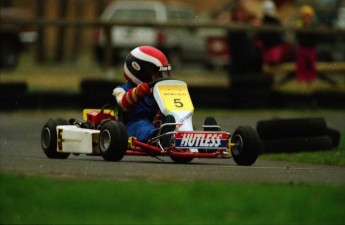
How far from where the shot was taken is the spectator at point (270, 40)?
2091 centimetres

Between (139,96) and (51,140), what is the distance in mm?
1124

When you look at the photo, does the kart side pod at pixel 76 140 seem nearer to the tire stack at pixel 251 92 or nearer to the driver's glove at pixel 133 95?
the driver's glove at pixel 133 95

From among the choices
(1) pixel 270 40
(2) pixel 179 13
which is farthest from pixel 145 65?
(2) pixel 179 13

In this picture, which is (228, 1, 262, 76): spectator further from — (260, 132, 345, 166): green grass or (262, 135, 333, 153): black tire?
(262, 135, 333, 153): black tire

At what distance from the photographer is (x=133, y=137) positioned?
1051 cm

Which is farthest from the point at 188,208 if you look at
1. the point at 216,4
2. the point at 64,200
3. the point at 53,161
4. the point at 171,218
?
the point at 216,4

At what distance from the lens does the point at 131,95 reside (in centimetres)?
1066

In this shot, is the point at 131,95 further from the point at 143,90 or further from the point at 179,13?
the point at 179,13

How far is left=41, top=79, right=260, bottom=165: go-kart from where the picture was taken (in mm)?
10133

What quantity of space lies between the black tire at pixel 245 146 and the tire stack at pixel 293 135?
76.5 inches

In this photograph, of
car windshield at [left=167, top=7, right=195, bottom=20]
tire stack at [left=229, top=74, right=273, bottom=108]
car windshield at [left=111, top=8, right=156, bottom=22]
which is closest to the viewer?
tire stack at [left=229, top=74, right=273, bottom=108]

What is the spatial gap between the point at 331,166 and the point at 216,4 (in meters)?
27.6

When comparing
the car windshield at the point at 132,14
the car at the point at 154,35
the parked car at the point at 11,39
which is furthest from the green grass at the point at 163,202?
the car windshield at the point at 132,14

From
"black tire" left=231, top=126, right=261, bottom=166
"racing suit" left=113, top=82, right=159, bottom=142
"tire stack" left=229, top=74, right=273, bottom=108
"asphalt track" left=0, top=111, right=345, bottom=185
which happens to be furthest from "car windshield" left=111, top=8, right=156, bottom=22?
"black tire" left=231, top=126, right=261, bottom=166
